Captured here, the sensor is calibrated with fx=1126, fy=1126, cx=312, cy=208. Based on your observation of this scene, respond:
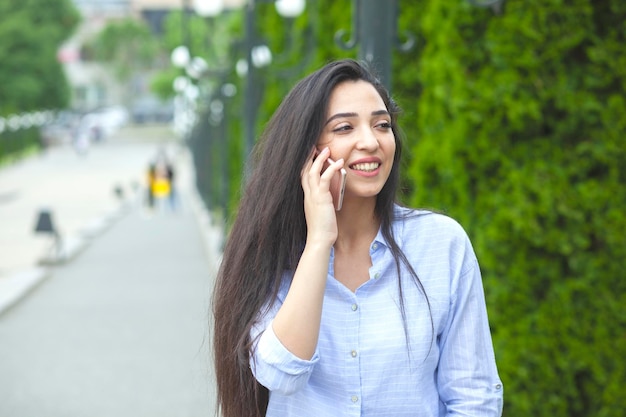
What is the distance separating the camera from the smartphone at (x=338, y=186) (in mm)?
2488

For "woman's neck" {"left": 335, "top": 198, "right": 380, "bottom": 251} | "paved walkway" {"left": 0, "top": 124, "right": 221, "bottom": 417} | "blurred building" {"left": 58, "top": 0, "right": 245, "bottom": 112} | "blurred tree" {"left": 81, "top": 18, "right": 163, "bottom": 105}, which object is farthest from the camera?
"blurred building" {"left": 58, "top": 0, "right": 245, "bottom": 112}

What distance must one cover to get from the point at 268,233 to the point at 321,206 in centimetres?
16

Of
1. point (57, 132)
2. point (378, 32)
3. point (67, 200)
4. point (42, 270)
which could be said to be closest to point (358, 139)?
point (378, 32)

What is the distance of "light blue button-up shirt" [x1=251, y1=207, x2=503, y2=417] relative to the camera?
243 cm

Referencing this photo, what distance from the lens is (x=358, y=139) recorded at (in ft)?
8.22

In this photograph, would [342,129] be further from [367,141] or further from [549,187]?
[549,187]

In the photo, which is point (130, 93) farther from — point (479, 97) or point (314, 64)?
point (479, 97)

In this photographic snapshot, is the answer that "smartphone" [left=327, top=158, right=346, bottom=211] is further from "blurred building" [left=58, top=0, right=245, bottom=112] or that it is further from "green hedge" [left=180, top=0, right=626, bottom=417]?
"blurred building" [left=58, top=0, right=245, bottom=112]

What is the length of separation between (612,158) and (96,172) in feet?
170

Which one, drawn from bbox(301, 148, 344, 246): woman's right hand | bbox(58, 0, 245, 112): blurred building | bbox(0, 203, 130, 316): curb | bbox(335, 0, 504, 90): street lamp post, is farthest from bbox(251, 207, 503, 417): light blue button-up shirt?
bbox(58, 0, 245, 112): blurred building

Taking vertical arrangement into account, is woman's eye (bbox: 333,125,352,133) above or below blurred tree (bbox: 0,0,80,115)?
above

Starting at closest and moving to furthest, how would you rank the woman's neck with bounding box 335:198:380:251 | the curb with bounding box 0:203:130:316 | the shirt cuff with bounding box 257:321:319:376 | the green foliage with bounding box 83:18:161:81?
the shirt cuff with bounding box 257:321:319:376
the woman's neck with bounding box 335:198:380:251
the curb with bounding box 0:203:130:316
the green foliage with bounding box 83:18:161:81

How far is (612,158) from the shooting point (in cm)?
534

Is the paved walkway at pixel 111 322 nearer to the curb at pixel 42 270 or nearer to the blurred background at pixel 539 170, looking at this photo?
the curb at pixel 42 270
